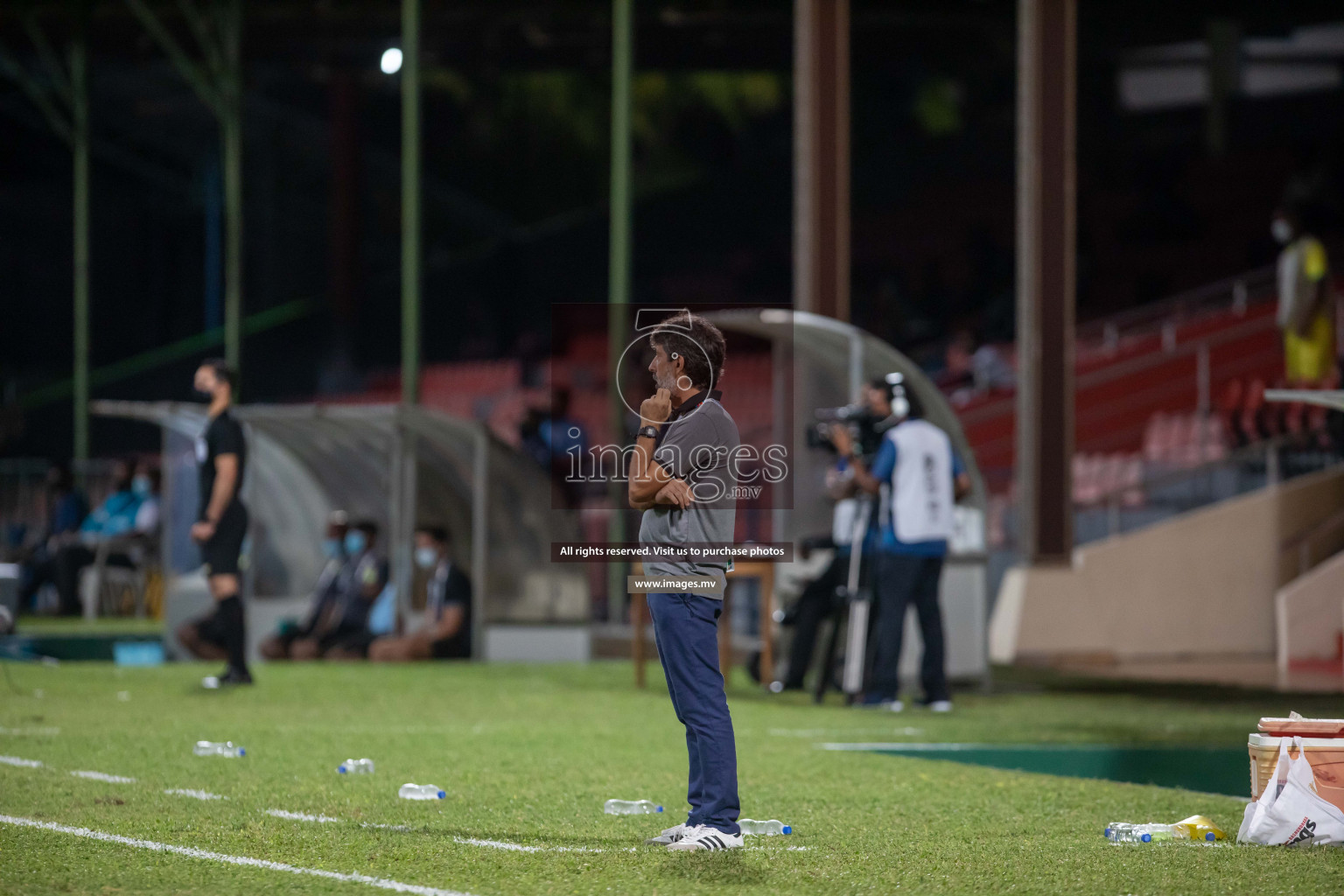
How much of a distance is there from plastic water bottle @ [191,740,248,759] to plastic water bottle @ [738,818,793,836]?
330 cm

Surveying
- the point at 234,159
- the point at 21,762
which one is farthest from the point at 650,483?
the point at 234,159

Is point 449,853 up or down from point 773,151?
down

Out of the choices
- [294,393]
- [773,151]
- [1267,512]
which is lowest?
[1267,512]

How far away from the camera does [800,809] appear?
820 cm

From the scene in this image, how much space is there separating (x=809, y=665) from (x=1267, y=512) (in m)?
6.49

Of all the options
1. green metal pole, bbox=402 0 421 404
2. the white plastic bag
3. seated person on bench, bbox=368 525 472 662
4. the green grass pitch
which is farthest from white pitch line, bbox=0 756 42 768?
green metal pole, bbox=402 0 421 404

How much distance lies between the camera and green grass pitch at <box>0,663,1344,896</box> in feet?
21.3

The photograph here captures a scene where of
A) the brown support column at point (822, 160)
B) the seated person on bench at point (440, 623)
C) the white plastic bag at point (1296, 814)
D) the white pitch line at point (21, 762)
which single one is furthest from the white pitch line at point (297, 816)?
the brown support column at point (822, 160)

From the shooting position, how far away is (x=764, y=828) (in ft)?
24.6

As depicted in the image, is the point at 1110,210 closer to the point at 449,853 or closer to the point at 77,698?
the point at 77,698

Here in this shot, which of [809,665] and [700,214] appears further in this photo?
[700,214]

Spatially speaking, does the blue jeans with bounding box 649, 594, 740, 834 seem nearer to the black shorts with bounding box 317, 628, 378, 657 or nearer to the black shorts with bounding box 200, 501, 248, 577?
the black shorts with bounding box 200, 501, 248, 577

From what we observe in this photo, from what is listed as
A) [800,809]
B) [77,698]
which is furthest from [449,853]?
[77,698]

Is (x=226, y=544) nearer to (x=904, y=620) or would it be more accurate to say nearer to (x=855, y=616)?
(x=855, y=616)
